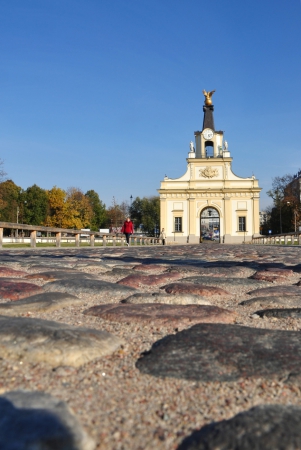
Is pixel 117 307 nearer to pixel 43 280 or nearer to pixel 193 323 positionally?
pixel 193 323

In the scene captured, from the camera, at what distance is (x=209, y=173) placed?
50875 mm

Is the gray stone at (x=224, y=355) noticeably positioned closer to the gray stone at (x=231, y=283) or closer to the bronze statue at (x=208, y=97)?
the gray stone at (x=231, y=283)


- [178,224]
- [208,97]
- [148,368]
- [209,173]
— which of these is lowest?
[148,368]

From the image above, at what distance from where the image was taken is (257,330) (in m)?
1.78

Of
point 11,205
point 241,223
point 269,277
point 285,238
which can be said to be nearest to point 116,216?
point 11,205

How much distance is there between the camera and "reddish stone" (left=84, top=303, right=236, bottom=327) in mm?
1986

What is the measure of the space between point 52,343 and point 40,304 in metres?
0.87

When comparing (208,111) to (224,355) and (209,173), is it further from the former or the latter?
(224,355)

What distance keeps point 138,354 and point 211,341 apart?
0.91ft

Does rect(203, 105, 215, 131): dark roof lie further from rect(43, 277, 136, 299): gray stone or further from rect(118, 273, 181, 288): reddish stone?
rect(43, 277, 136, 299): gray stone

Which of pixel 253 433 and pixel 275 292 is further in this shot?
pixel 275 292

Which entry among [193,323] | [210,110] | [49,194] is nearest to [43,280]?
[193,323]

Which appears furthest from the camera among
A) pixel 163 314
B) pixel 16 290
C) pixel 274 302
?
pixel 16 290

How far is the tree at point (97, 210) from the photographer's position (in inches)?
3152
